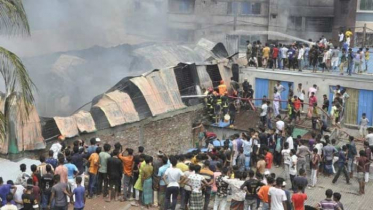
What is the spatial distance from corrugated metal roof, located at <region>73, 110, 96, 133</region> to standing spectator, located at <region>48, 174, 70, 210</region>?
5789 millimetres

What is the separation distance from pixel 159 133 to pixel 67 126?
4.20 m

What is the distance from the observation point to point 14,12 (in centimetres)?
863

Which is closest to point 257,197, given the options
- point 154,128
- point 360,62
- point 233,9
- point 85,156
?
point 85,156

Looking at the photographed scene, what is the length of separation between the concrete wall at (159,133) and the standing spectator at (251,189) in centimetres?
705

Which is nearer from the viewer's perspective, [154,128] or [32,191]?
[32,191]

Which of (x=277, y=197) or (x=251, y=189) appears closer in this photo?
(x=277, y=197)

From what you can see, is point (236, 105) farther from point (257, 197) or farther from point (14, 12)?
point (14, 12)

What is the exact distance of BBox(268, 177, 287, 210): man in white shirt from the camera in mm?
10548

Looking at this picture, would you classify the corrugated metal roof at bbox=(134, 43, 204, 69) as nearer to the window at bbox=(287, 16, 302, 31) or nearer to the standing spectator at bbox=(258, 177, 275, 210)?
the standing spectator at bbox=(258, 177, 275, 210)

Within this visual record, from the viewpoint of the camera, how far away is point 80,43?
1150 inches

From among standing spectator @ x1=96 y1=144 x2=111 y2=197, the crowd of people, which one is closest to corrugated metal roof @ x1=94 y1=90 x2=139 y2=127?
the crowd of people

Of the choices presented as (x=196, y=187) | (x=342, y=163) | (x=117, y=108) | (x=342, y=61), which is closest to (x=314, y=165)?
(x=342, y=163)

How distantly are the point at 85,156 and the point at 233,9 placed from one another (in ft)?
82.7

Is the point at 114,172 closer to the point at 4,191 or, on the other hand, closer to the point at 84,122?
the point at 4,191
